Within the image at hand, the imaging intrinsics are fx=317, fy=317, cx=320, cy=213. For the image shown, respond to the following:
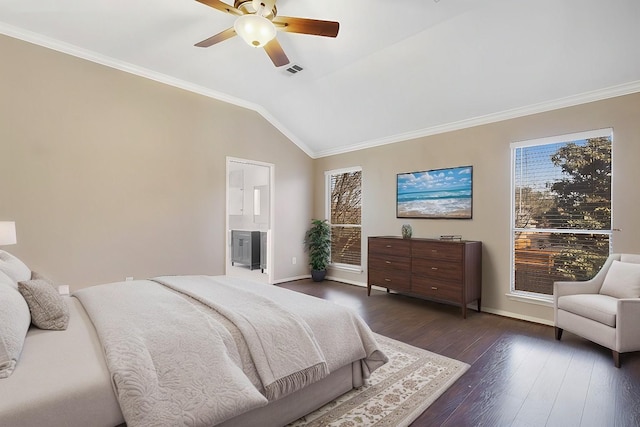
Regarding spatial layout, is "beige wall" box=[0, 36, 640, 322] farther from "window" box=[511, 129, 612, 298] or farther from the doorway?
the doorway

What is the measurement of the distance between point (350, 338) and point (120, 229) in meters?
3.27

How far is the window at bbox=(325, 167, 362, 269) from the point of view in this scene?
5.79m

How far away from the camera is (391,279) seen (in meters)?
4.62

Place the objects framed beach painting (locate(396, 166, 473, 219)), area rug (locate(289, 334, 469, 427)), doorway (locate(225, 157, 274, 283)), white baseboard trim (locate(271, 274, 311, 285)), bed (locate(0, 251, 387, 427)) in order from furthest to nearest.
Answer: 1. doorway (locate(225, 157, 274, 283))
2. white baseboard trim (locate(271, 274, 311, 285))
3. framed beach painting (locate(396, 166, 473, 219))
4. area rug (locate(289, 334, 469, 427))
5. bed (locate(0, 251, 387, 427))

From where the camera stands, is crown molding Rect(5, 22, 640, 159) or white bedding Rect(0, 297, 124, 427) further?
crown molding Rect(5, 22, 640, 159)

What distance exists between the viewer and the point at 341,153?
19.4ft

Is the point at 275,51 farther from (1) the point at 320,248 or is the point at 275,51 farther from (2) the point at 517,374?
(1) the point at 320,248

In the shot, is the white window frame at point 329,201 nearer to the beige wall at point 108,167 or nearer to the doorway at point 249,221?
the doorway at point 249,221

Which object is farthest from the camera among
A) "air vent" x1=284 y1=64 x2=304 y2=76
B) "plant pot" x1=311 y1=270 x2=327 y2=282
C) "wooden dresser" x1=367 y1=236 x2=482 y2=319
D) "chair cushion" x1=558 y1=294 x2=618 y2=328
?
"plant pot" x1=311 y1=270 x2=327 y2=282

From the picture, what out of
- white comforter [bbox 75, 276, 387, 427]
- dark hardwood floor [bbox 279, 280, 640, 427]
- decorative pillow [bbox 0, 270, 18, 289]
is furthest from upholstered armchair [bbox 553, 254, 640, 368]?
decorative pillow [bbox 0, 270, 18, 289]

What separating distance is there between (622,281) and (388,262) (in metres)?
2.50

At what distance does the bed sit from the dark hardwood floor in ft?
2.21

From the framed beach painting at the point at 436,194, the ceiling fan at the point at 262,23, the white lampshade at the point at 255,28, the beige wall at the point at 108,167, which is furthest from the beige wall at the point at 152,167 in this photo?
the white lampshade at the point at 255,28

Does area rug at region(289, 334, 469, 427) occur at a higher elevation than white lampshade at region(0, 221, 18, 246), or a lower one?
lower
